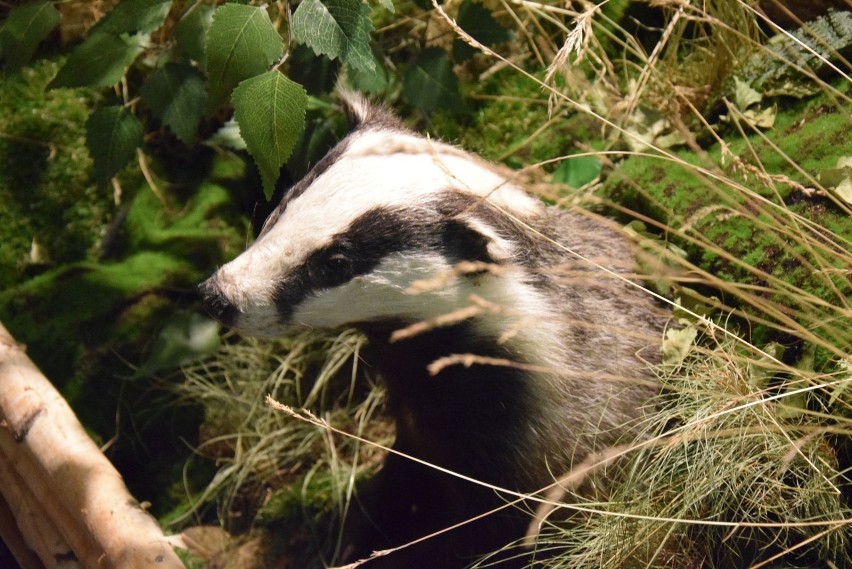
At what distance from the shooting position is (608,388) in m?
2.05

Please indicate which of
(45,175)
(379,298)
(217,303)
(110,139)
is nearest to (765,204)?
(379,298)

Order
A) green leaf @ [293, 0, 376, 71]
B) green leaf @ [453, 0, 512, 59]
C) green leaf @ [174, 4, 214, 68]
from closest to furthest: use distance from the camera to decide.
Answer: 1. green leaf @ [293, 0, 376, 71]
2. green leaf @ [174, 4, 214, 68]
3. green leaf @ [453, 0, 512, 59]

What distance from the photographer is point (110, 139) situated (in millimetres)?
2525

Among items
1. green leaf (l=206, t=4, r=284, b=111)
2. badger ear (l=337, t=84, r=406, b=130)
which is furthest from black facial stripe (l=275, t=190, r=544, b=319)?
green leaf (l=206, t=4, r=284, b=111)

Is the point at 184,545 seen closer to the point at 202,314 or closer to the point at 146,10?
the point at 202,314

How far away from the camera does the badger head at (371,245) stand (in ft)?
5.99

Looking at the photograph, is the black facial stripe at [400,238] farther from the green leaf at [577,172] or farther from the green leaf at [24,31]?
the green leaf at [24,31]

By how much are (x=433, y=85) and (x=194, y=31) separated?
72cm

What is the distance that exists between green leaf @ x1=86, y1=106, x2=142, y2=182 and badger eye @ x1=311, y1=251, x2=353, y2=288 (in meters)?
1.01

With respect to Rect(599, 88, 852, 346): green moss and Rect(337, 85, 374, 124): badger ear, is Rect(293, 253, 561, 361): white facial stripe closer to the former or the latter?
Rect(599, 88, 852, 346): green moss

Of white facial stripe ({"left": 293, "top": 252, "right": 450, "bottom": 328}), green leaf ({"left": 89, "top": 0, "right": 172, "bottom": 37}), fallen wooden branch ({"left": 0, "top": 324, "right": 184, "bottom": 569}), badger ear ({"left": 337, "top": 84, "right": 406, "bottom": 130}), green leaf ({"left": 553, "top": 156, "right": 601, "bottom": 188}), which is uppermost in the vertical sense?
green leaf ({"left": 89, "top": 0, "right": 172, "bottom": 37})

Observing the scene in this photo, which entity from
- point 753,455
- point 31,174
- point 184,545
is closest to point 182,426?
point 184,545

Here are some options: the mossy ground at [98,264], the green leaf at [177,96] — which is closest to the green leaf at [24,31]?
the green leaf at [177,96]

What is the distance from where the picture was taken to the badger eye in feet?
6.04
